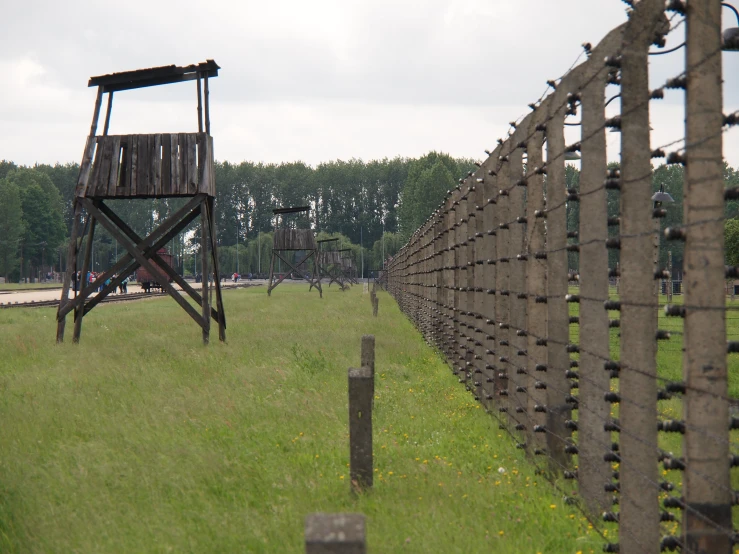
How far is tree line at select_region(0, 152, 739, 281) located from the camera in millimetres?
→ 108375

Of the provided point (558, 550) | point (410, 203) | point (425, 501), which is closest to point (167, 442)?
point (425, 501)

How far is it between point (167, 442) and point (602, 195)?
390 centimetres

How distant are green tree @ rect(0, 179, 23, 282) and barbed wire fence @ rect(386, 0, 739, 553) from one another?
96747mm

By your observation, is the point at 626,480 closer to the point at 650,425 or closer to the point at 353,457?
the point at 650,425

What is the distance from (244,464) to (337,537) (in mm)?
3860

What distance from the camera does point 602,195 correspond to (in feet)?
16.1

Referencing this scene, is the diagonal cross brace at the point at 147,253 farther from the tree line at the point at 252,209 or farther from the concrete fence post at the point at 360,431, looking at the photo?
the tree line at the point at 252,209

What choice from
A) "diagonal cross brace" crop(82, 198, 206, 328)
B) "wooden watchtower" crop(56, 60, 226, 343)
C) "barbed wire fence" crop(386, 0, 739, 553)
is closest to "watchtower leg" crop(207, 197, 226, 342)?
"wooden watchtower" crop(56, 60, 226, 343)

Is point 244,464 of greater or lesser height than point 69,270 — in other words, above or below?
below

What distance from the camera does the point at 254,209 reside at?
15212cm

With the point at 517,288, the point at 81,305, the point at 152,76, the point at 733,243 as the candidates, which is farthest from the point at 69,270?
the point at 733,243

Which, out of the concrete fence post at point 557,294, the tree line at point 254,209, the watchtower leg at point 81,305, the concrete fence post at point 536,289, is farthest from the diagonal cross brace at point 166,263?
the tree line at point 254,209

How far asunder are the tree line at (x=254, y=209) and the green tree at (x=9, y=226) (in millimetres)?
215

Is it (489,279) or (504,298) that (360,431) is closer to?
(504,298)
